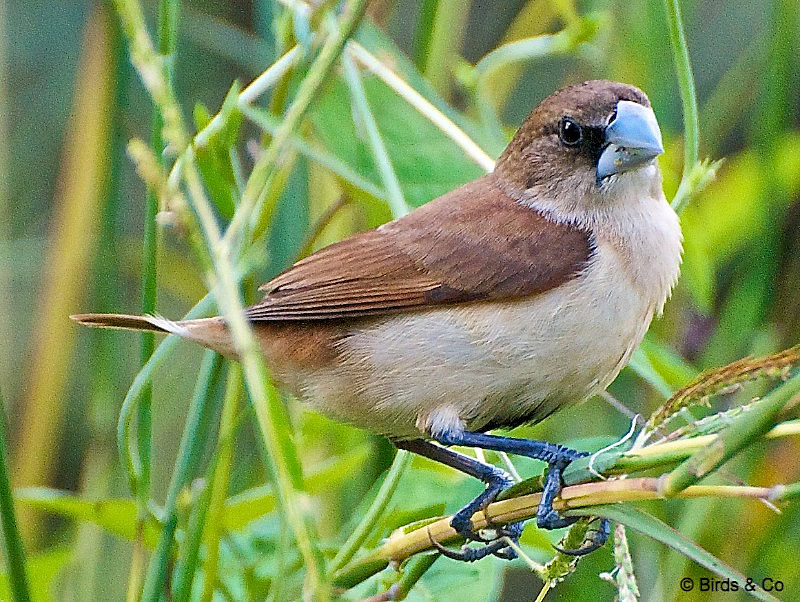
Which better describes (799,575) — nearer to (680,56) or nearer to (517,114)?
(680,56)

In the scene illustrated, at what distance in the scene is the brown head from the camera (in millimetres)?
1601

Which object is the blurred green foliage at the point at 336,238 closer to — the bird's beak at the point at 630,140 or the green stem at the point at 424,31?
the green stem at the point at 424,31

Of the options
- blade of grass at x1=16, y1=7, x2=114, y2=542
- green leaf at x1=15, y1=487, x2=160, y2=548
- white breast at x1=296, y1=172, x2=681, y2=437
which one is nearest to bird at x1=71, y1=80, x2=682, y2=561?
white breast at x1=296, y1=172, x2=681, y2=437

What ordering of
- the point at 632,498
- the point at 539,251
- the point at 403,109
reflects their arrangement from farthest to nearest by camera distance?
the point at 403,109 → the point at 539,251 → the point at 632,498

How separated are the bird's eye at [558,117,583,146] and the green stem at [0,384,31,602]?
95 cm

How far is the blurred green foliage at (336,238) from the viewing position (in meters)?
1.64

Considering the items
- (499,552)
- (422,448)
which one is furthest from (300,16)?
(499,552)

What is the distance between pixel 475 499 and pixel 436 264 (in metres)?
0.38

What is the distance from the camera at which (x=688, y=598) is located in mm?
1971

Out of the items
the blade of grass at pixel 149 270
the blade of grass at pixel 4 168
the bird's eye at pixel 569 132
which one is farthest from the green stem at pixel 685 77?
the blade of grass at pixel 4 168

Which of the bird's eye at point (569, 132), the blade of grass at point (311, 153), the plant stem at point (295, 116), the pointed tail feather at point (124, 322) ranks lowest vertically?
the pointed tail feather at point (124, 322)

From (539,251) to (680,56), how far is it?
374mm

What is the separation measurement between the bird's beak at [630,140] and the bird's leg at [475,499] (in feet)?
1.55

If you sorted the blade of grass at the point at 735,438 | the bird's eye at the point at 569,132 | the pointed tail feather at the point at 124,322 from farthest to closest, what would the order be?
the bird's eye at the point at 569,132
the pointed tail feather at the point at 124,322
the blade of grass at the point at 735,438
